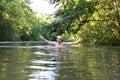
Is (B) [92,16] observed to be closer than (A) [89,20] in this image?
No

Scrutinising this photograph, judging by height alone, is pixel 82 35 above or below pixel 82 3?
below

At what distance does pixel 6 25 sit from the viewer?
79188 mm

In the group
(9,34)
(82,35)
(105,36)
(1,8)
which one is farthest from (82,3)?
(9,34)

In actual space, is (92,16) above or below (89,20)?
above

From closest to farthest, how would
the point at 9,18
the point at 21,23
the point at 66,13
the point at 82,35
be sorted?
the point at 66,13, the point at 82,35, the point at 9,18, the point at 21,23

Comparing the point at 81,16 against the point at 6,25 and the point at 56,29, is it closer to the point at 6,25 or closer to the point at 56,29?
the point at 56,29

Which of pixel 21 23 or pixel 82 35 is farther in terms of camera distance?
pixel 21 23

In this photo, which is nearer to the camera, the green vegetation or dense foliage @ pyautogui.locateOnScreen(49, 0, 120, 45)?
dense foliage @ pyautogui.locateOnScreen(49, 0, 120, 45)

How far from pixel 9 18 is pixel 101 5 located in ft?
145

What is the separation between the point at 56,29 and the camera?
124ft

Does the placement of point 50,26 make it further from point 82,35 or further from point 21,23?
point 21,23

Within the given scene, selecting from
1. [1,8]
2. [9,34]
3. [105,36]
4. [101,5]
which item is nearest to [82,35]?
[105,36]

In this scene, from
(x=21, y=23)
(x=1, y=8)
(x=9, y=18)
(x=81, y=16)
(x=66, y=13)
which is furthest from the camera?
(x=21, y=23)

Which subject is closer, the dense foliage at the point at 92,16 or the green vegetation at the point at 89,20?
the dense foliage at the point at 92,16
